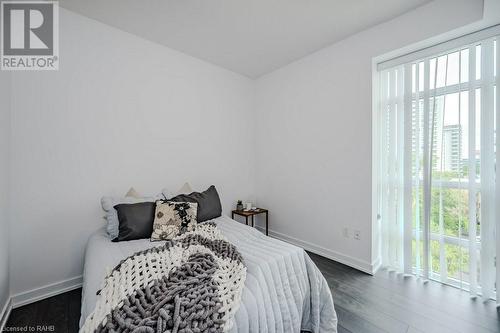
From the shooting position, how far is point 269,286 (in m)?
1.36

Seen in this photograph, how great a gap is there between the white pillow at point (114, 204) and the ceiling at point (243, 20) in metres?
1.81

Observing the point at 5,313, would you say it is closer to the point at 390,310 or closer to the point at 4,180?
the point at 4,180

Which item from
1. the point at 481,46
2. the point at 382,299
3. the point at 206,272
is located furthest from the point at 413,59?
the point at 206,272

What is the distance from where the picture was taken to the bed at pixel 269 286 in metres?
1.18

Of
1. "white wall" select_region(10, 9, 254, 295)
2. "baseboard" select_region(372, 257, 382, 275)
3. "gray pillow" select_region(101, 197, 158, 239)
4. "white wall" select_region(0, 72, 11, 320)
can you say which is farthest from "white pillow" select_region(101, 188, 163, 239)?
"baseboard" select_region(372, 257, 382, 275)

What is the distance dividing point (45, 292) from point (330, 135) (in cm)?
341

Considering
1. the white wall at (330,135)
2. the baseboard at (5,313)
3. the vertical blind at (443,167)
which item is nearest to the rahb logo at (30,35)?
the baseboard at (5,313)

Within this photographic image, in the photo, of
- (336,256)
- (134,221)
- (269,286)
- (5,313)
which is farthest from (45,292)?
(336,256)

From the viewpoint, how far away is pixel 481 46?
1855 millimetres

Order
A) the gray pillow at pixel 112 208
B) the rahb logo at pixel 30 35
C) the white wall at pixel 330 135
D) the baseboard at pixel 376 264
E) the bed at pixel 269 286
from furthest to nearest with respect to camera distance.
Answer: the baseboard at pixel 376 264, the white wall at pixel 330 135, the gray pillow at pixel 112 208, the rahb logo at pixel 30 35, the bed at pixel 269 286

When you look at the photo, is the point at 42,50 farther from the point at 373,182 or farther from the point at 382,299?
the point at 382,299

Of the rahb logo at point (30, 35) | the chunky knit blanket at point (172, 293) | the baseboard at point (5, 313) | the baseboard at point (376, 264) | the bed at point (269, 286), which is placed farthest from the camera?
the baseboard at point (376, 264)

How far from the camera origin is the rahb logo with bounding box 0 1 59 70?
71.6 inches

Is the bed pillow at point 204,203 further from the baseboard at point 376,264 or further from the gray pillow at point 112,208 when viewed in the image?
the baseboard at point 376,264
